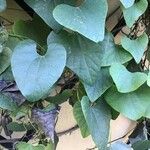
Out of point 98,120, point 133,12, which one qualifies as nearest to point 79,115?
point 98,120

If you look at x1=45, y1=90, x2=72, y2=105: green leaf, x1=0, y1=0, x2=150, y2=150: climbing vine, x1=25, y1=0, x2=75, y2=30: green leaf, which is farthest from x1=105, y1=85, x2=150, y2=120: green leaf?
x1=25, y1=0, x2=75, y2=30: green leaf

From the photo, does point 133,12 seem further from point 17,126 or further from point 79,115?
point 17,126

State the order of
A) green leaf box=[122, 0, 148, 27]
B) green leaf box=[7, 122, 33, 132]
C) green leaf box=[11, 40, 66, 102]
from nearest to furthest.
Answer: green leaf box=[11, 40, 66, 102] < green leaf box=[122, 0, 148, 27] < green leaf box=[7, 122, 33, 132]

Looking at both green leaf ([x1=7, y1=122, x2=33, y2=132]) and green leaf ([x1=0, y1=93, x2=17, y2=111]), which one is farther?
green leaf ([x1=7, y1=122, x2=33, y2=132])

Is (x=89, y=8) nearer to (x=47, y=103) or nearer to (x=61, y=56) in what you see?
(x=61, y=56)

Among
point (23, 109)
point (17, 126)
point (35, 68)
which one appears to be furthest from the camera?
point (17, 126)

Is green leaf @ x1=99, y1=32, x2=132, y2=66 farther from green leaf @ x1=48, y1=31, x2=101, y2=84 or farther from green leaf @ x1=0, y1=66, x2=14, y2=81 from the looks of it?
green leaf @ x1=0, y1=66, x2=14, y2=81

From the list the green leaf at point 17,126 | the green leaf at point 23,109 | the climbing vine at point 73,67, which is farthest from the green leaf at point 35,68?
the green leaf at point 17,126
